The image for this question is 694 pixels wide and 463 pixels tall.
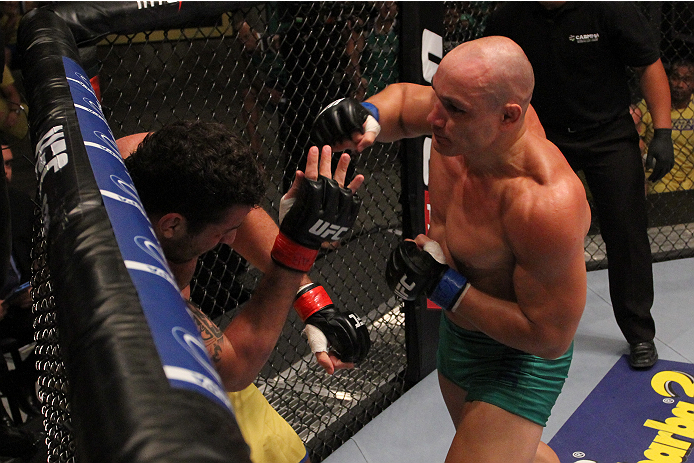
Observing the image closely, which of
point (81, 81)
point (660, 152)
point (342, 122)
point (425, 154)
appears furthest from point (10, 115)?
point (660, 152)

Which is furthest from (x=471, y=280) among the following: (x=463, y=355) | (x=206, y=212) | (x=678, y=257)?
(x=678, y=257)

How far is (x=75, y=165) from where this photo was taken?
31.3 inches

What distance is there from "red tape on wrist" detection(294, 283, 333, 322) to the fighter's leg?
411 mm

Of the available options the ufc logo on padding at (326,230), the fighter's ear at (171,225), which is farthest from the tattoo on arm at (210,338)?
the ufc logo on padding at (326,230)

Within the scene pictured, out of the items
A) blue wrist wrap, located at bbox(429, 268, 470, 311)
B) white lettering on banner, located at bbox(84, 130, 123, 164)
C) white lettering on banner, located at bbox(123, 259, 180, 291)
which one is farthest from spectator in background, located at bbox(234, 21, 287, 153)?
white lettering on banner, located at bbox(123, 259, 180, 291)

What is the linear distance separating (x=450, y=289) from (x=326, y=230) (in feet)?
1.23

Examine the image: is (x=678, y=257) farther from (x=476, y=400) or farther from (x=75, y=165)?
(x=75, y=165)

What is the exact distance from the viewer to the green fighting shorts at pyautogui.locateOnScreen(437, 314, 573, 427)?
1466 millimetres

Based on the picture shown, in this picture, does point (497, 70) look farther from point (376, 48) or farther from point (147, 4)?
point (376, 48)

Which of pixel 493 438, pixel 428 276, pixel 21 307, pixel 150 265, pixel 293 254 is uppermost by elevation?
pixel 150 265

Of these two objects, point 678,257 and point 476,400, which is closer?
point 476,400

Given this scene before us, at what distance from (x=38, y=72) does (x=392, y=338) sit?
6.71 ft

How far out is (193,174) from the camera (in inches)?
44.0

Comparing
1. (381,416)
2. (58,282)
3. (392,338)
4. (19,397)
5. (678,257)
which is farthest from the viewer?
(678,257)
